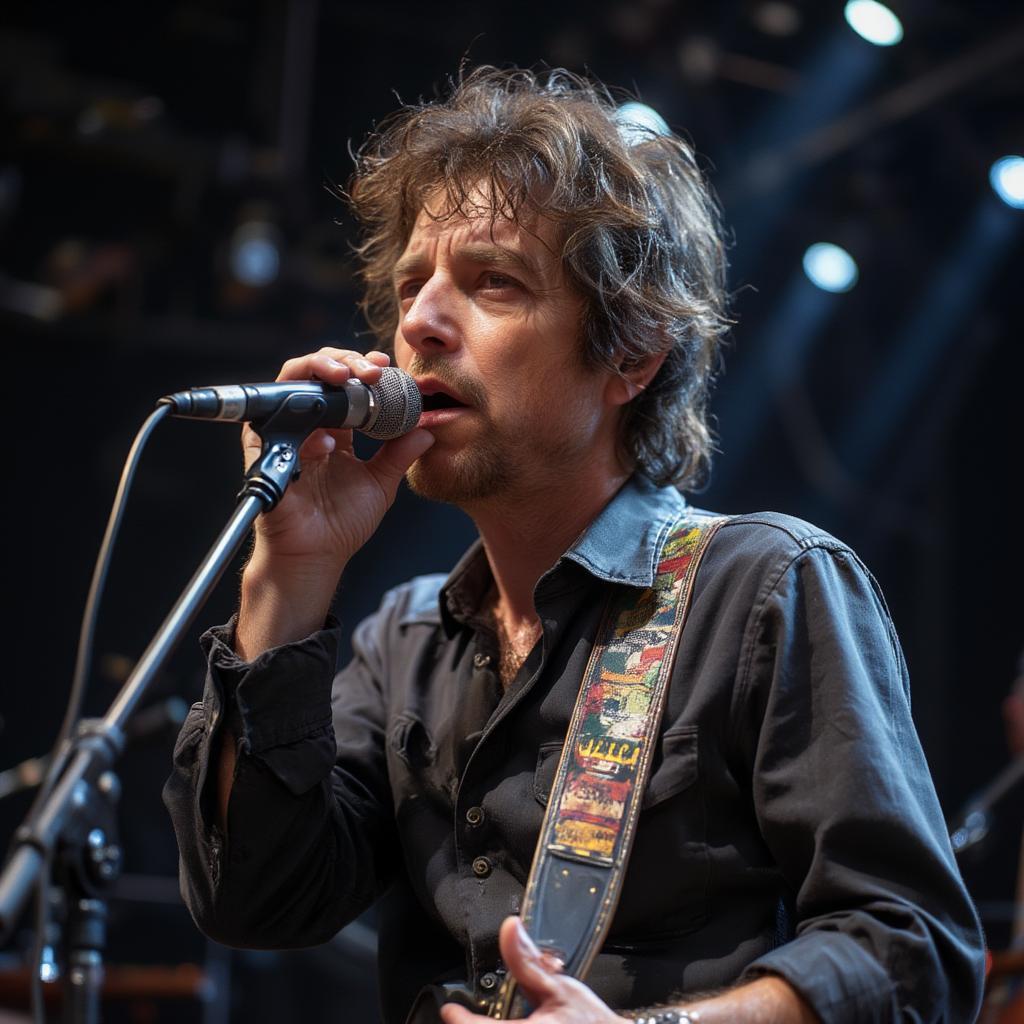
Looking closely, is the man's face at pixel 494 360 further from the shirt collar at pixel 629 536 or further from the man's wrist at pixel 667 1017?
the man's wrist at pixel 667 1017

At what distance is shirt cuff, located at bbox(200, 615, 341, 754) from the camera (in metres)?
1.89

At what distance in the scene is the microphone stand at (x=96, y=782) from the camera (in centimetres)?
121

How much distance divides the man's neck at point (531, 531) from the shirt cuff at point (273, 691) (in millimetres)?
459

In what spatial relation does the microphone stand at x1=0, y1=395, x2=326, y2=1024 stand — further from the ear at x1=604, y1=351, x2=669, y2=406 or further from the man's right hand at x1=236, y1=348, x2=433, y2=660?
the ear at x1=604, y1=351, x2=669, y2=406

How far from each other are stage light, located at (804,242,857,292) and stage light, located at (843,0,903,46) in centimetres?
96

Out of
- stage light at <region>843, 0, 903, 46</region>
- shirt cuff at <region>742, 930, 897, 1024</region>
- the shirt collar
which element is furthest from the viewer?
stage light at <region>843, 0, 903, 46</region>

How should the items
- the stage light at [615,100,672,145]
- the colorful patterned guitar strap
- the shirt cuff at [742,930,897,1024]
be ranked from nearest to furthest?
the shirt cuff at [742,930,897,1024], the colorful patterned guitar strap, the stage light at [615,100,672,145]

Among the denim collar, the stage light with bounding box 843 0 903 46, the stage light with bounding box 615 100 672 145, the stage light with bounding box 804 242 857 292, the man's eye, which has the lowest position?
the denim collar

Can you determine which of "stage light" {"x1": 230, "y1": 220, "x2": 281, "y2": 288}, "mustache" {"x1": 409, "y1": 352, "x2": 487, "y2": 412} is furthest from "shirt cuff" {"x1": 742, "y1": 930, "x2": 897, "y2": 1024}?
"stage light" {"x1": 230, "y1": 220, "x2": 281, "y2": 288}

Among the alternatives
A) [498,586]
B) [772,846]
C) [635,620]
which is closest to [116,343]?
[498,586]

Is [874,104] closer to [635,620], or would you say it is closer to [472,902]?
[635,620]

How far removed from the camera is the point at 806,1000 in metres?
1.49

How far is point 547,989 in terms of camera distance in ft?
5.05

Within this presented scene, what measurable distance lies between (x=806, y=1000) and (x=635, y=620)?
682 mm
